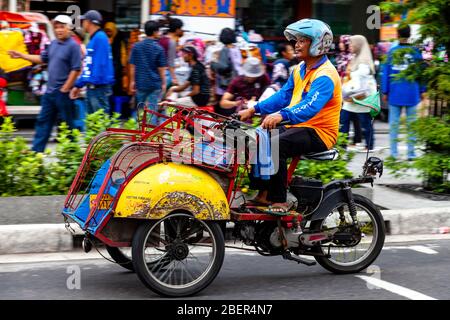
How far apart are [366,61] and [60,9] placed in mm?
6408

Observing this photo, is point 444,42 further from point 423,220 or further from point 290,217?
point 290,217

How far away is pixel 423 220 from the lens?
28.8 feet

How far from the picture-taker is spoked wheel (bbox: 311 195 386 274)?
6867 millimetres

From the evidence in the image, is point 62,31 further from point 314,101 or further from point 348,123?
point 314,101

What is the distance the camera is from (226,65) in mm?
12906

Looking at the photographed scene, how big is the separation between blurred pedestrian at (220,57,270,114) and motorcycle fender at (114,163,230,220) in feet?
16.7

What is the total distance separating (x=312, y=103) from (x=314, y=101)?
0.02 m

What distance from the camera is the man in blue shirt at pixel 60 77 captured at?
1100 cm

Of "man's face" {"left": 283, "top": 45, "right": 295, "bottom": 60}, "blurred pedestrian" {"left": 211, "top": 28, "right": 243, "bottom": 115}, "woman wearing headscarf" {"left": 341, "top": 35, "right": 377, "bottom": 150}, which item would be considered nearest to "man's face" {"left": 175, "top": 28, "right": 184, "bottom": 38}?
"blurred pedestrian" {"left": 211, "top": 28, "right": 243, "bottom": 115}

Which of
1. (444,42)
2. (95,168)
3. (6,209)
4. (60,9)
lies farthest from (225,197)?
(60,9)

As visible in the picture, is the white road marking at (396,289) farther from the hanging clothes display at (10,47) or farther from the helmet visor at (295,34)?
the hanging clothes display at (10,47)

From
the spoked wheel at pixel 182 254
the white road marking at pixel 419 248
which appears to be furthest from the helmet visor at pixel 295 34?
the white road marking at pixel 419 248

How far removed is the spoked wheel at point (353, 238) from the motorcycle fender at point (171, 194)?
1.07m

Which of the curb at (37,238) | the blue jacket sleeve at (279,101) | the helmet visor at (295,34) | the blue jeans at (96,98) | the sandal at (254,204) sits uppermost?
the helmet visor at (295,34)
